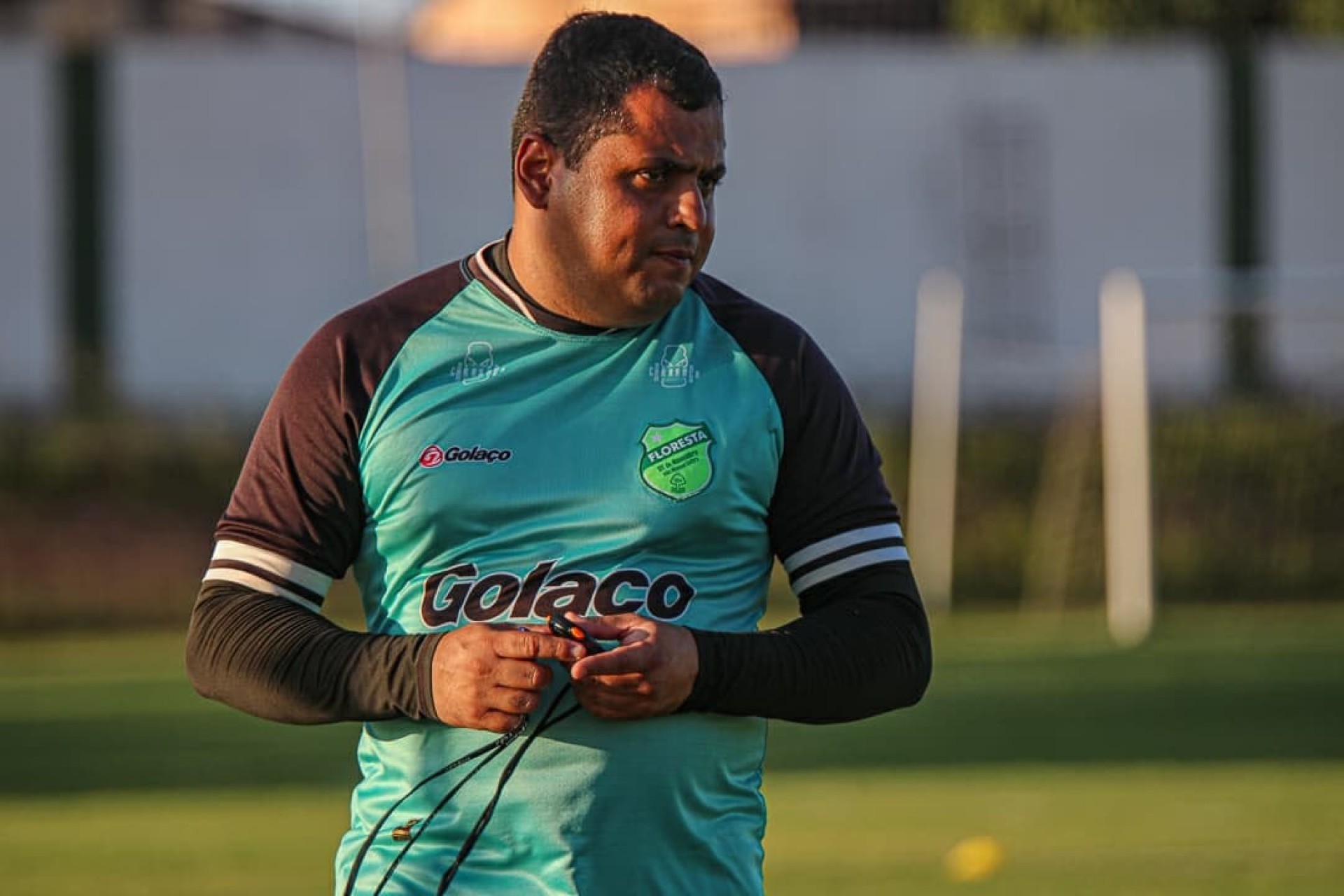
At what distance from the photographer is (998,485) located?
22.6 m

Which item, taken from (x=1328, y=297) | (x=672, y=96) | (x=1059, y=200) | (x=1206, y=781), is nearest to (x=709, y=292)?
(x=672, y=96)

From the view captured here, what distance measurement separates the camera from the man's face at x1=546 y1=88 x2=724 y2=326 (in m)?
3.80

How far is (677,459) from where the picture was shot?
380 centimetres

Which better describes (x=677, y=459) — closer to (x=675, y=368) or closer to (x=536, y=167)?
(x=675, y=368)

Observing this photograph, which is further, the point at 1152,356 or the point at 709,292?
the point at 1152,356

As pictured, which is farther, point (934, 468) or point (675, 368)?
point (934, 468)

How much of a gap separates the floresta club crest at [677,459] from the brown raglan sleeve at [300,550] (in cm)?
43

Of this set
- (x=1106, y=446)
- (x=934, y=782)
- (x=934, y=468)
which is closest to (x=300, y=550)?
(x=934, y=782)

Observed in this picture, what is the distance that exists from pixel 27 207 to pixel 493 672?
2118 centimetres

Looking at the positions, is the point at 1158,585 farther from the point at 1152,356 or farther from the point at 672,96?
the point at 672,96

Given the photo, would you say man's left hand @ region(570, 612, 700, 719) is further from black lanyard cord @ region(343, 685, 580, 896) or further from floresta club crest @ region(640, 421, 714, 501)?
floresta club crest @ region(640, 421, 714, 501)

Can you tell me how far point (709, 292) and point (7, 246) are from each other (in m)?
Result: 20.7

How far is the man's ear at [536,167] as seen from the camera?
394cm

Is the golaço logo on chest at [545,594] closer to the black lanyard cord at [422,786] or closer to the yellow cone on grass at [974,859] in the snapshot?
the black lanyard cord at [422,786]
